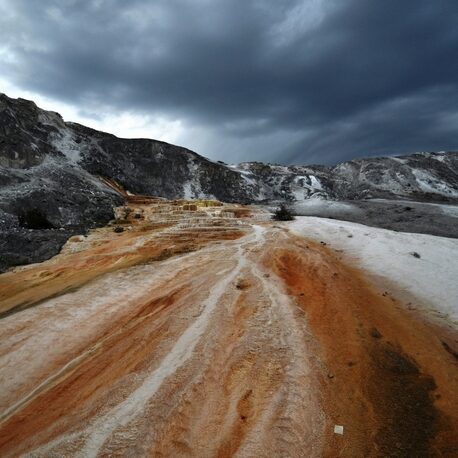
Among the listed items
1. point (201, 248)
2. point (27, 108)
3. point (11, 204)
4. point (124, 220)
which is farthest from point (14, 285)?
point (27, 108)

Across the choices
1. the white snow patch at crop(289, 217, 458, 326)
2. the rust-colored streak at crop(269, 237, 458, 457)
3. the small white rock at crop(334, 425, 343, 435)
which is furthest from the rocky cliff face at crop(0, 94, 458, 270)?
the small white rock at crop(334, 425, 343, 435)

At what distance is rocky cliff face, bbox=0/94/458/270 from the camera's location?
28.9 meters

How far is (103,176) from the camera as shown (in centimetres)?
5269

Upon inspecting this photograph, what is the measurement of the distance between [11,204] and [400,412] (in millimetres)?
30308

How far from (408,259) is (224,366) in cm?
1108

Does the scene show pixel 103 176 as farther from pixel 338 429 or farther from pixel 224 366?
pixel 338 429

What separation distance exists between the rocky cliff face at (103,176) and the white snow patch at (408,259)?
17.8 m

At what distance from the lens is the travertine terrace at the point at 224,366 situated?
6.39m

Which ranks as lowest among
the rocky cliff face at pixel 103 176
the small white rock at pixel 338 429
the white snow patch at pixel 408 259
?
the small white rock at pixel 338 429

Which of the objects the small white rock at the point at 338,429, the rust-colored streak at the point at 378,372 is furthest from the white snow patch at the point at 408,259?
the small white rock at the point at 338,429

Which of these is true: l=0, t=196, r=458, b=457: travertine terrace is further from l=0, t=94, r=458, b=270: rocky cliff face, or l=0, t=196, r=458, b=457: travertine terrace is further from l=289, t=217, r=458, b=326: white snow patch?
l=0, t=94, r=458, b=270: rocky cliff face

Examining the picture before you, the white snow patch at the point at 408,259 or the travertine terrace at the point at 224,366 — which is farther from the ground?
the white snow patch at the point at 408,259

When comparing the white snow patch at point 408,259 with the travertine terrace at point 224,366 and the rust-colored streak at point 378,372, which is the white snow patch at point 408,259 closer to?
the travertine terrace at point 224,366

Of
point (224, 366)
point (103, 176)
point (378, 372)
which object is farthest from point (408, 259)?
point (103, 176)
